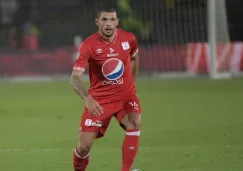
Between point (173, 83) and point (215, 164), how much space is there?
55.4 feet

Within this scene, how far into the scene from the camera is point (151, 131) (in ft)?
49.4

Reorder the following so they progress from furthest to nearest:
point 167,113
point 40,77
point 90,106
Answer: point 40,77 < point 167,113 < point 90,106

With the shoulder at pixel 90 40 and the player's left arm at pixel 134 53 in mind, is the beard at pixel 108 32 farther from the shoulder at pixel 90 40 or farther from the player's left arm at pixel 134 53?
the player's left arm at pixel 134 53

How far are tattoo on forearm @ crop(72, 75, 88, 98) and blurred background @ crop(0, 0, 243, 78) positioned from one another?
19.5 metres

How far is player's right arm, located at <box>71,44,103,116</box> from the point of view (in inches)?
352

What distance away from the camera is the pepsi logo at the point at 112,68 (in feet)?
31.1

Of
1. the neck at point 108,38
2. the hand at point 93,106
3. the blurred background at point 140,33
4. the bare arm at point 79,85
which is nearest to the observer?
the hand at point 93,106

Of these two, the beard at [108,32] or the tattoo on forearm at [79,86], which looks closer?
the tattoo on forearm at [79,86]

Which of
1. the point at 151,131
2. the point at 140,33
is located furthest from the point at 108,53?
the point at 140,33

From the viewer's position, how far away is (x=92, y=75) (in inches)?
378

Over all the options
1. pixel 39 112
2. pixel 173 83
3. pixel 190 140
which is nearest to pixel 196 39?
pixel 173 83

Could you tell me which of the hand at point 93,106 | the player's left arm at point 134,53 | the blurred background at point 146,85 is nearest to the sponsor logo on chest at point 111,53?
the player's left arm at point 134,53

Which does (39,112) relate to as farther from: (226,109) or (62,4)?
(62,4)

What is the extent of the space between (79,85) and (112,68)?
56 cm
